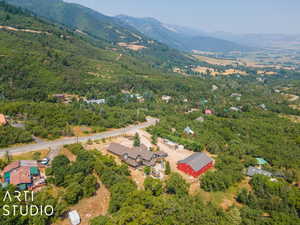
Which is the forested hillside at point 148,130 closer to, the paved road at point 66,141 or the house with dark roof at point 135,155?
the paved road at point 66,141

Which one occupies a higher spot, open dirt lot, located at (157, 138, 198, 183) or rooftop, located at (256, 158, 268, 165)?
rooftop, located at (256, 158, 268, 165)

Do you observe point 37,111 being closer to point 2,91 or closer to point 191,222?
point 2,91

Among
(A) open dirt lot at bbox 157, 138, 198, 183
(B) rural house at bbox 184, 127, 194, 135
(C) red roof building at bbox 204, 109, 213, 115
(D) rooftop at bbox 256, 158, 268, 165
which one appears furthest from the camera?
(C) red roof building at bbox 204, 109, 213, 115

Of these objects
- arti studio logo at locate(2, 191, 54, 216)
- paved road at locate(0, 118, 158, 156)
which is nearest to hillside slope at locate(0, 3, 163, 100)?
paved road at locate(0, 118, 158, 156)

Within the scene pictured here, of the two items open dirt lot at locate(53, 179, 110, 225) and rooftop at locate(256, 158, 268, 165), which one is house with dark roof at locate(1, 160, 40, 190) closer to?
open dirt lot at locate(53, 179, 110, 225)

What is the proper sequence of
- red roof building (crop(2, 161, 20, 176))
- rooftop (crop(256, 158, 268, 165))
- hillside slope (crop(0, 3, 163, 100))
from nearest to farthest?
red roof building (crop(2, 161, 20, 176)), rooftop (crop(256, 158, 268, 165)), hillside slope (crop(0, 3, 163, 100))

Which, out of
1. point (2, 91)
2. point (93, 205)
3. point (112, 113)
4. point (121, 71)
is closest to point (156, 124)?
point (112, 113)
